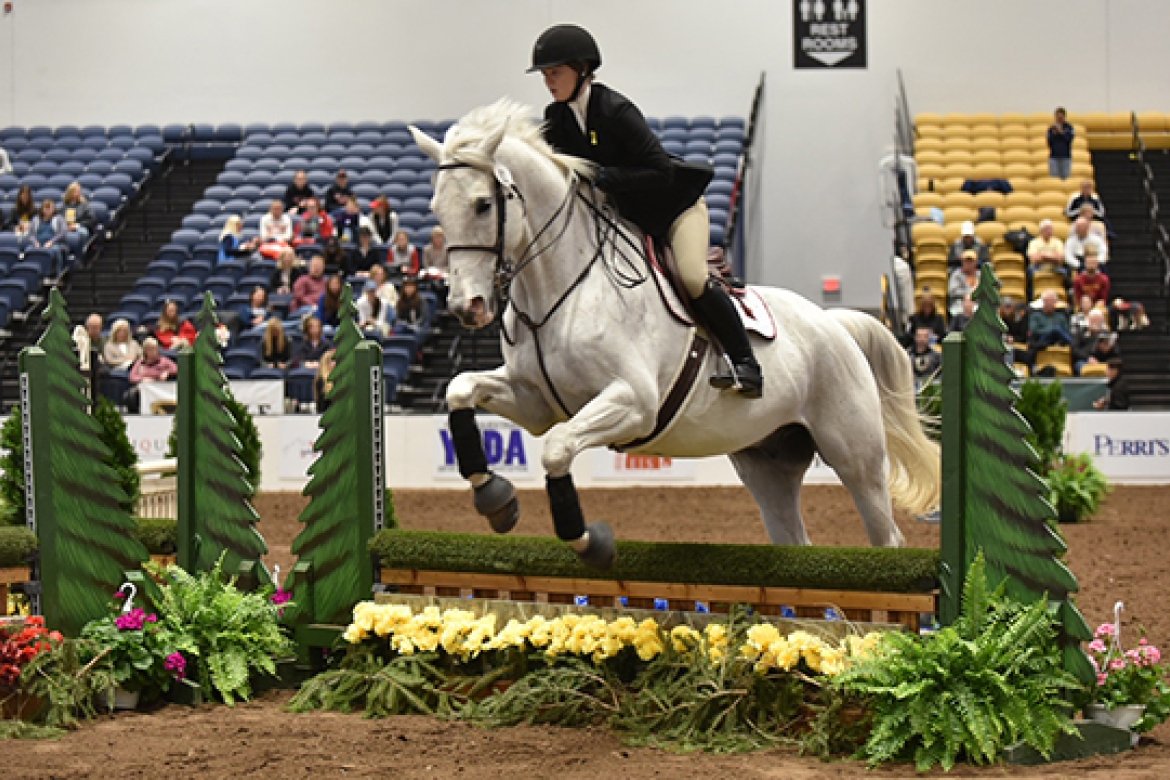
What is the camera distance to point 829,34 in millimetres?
20859

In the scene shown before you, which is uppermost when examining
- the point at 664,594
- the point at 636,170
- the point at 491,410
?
the point at 636,170

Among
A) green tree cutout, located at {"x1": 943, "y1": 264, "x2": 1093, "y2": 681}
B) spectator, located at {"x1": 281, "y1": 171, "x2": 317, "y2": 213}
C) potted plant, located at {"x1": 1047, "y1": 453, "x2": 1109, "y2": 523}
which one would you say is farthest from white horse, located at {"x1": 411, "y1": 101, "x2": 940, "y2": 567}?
spectator, located at {"x1": 281, "y1": 171, "x2": 317, "y2": 213}

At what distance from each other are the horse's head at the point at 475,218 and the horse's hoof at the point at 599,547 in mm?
778

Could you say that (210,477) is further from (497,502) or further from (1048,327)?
(1048,327)

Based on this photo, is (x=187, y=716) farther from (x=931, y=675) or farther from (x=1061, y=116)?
(x=1061, y=116)

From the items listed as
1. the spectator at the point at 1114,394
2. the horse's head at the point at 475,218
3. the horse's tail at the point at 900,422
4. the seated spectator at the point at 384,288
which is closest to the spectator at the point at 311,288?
the seated spectator at the point at 384,288

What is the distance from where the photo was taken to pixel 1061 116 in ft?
66.1

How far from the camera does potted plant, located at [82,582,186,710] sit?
564 centimetres

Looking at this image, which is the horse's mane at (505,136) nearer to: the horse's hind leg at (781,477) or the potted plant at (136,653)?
the horse's hind leg at (781,477)

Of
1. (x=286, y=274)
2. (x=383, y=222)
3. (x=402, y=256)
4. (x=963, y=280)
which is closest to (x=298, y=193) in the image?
(x=383, y=222)

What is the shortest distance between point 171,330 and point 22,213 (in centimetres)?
482

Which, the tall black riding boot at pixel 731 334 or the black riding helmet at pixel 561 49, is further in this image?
the tall black riding boot at pixel 731 334

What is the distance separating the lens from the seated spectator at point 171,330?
1645cm

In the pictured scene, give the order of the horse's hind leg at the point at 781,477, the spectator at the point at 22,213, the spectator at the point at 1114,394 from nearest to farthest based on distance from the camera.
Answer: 1. the horse's hind leg at the point at 781,477
2. the spectator at the point at 1114,394
3. the spectator at the point at 22,213
